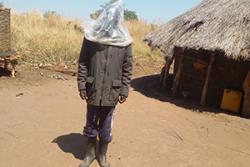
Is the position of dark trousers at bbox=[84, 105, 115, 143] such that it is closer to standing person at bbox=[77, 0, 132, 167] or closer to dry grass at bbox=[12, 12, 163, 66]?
standing person at bbox=[77, 0, 132, 167]

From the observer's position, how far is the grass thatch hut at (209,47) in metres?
9.34

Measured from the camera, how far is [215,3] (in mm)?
11516

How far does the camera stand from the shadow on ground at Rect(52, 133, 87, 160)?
5.73 meters

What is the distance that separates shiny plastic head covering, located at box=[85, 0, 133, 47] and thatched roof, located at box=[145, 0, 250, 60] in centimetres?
468

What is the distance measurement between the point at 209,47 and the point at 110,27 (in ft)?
16.0

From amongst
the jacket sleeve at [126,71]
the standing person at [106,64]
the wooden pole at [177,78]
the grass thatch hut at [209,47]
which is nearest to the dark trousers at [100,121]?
the standing person at [106,64]

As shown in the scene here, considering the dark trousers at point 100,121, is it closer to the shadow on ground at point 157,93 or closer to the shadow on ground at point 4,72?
the shadow on ground at point 157,93

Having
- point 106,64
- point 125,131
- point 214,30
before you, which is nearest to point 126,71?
point 106,64

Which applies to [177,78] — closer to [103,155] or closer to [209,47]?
[209,47]

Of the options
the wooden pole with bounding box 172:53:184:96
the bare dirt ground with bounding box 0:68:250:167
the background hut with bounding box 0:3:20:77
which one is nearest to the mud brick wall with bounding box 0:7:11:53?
the background hut with bounding box 0:3:20:77

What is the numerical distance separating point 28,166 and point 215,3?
794 centimetres

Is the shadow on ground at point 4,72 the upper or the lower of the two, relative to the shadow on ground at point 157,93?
upper

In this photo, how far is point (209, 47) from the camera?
9.38 meters

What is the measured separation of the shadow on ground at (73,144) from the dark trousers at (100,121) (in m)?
0.54
